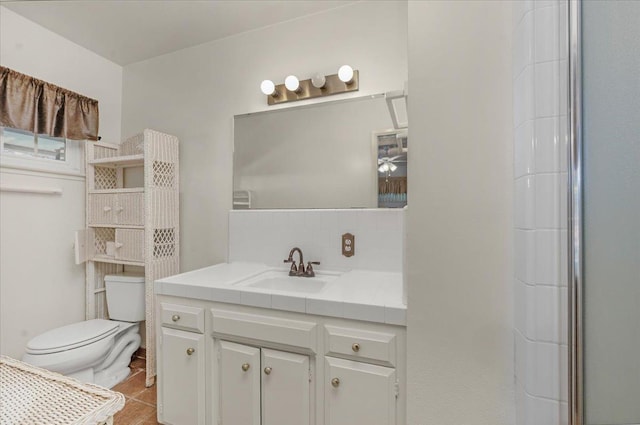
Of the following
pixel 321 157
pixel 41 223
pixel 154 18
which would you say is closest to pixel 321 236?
pixel 321 157

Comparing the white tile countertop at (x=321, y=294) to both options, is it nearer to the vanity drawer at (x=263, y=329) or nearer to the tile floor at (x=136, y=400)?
the vanity drawer at (x=263, y=329)

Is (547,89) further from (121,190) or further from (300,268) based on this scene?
(121,190)

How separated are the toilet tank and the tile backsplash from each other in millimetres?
744

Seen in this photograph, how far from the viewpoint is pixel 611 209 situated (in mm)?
724

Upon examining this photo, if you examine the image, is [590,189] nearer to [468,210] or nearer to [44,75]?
[468,210]

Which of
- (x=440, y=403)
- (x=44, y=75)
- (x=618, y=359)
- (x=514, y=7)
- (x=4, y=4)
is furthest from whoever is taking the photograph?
(x=44, y=75)

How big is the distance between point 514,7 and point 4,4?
8.86 ft

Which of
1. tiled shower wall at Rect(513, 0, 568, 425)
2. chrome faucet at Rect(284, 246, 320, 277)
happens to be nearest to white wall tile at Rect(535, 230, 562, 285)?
Answer: tiled shower wall at Rect(513, 0, 568, 425)

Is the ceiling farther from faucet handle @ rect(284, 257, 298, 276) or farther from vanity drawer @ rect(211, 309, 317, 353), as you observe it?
vanity drawer @ rect(211, 309, 317, 353)

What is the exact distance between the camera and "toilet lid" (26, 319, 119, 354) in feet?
5.64

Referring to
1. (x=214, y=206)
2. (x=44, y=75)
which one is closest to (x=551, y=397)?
(x=214, y=206)

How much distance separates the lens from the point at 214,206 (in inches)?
84.2

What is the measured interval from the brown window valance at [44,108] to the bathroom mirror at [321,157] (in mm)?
1123

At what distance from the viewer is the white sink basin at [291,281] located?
1.68 metres
